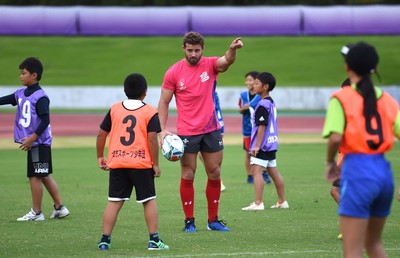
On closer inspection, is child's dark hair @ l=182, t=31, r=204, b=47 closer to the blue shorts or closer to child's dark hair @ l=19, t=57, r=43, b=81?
child's dark hair @ l=19, t=57, r=43, b=81

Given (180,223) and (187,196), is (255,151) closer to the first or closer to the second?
(180,223)

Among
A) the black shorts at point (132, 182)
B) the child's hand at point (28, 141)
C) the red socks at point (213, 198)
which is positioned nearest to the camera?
the black shorts at point (132, 182)

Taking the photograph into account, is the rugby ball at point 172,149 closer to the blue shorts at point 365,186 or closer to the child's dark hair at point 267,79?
the child's dark hair at point 267,79

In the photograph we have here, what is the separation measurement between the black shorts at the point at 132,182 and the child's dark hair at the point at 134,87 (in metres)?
0.78

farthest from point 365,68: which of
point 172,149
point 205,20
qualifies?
point 205,20

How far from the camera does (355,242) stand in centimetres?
638

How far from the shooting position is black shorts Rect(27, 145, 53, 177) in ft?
36.9

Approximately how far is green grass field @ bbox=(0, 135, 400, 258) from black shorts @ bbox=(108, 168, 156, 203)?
566mm

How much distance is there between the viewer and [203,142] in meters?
10.4

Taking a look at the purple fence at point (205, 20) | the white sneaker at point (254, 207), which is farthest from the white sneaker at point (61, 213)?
the purple fence at point (205, 20)

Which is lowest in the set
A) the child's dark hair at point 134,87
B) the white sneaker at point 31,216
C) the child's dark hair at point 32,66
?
the white sneaker at point 31,216

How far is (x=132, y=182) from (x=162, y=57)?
41885 mm

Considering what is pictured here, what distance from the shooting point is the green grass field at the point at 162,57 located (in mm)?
46500

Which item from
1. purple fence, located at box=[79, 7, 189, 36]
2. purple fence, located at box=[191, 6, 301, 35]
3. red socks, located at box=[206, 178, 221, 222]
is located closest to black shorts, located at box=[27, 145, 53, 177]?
red socks, located at box=[206, 178, 221, 222]
